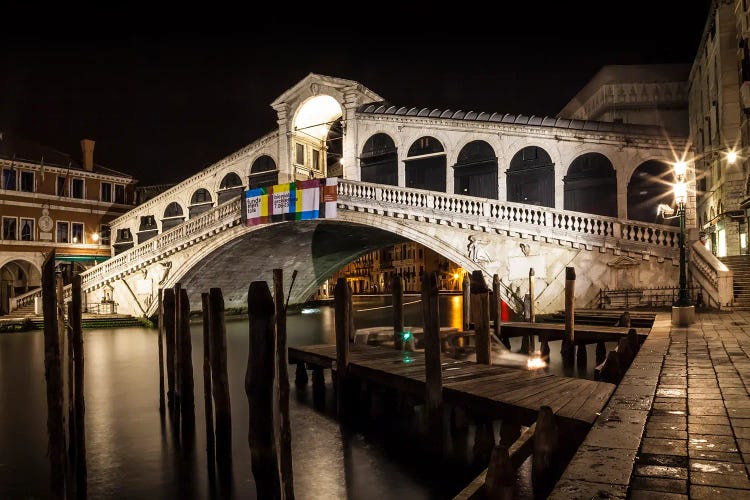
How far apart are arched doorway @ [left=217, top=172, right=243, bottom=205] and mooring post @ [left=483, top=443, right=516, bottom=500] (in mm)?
18419

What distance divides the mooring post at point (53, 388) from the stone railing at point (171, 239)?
1253cm

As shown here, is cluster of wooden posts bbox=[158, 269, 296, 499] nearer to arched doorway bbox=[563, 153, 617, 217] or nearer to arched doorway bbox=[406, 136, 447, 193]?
arched doorway bbox=[406, 136, 447, 193]

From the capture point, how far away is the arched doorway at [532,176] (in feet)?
48.8

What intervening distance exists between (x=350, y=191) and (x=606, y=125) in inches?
265

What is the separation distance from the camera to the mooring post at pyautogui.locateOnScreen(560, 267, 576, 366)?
825 cm

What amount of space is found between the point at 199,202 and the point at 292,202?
702cm

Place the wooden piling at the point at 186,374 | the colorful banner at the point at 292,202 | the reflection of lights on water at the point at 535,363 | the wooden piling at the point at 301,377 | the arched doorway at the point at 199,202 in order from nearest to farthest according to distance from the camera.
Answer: the wooden piling at the point at 186,374
the wooden piling at the point at 301,377
the reflection of lights on water at the point at 535,363
the colorful banner at the point at 292,202
the arched doorway at the point at 199,202

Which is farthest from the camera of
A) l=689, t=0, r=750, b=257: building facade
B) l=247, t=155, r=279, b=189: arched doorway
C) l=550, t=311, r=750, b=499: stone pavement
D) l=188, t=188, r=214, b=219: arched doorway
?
l=188, t=188, r=214, b=219: arched doorway

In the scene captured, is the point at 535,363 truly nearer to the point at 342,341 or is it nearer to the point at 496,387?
the point at 342,341

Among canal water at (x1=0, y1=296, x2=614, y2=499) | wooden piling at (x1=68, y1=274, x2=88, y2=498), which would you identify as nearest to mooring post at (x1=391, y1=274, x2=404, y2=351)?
canal water at (x1=0, y1=296, x2=614, y2=499)

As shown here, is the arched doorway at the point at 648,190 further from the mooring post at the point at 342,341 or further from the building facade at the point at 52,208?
the building facade at the point at 52,208

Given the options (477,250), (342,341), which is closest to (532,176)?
(477,250)

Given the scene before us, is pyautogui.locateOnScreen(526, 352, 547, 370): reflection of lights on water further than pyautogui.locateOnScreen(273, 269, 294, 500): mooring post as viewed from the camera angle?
Yes

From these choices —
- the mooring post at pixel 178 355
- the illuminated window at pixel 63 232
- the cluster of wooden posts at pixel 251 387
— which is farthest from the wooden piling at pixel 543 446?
the illuminated window at pixel 63 232
